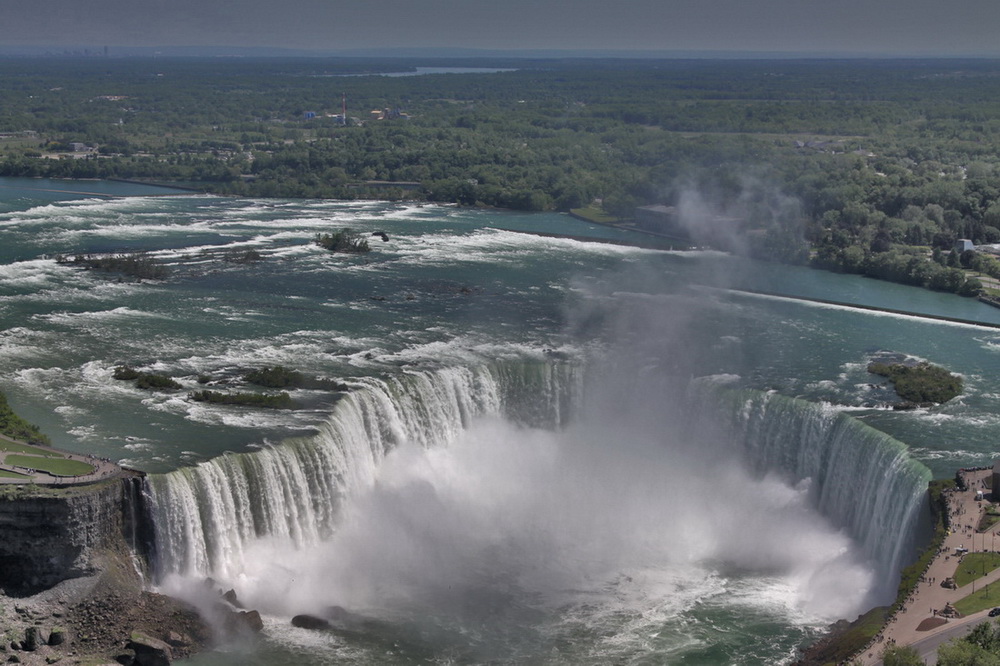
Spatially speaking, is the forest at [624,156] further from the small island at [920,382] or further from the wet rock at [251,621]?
the wet rock at [251,621]

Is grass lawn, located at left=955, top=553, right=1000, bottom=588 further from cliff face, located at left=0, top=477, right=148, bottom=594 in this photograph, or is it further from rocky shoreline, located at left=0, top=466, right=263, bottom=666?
cliff face, located at left=0, top=477, right=148, bottom=594

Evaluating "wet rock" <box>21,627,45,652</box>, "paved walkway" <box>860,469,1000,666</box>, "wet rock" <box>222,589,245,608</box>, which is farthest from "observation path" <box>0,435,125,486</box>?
"paved walkway" <box>860,469,1000,666</box>

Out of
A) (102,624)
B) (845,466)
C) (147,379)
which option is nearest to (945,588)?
(845,466)

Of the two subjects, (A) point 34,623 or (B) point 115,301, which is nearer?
(A) point 34,623

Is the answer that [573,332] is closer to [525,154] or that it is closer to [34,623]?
[34,623]

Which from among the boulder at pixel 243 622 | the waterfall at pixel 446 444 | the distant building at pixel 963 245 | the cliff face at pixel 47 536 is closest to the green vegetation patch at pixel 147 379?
the waterfall at pixel 446 444

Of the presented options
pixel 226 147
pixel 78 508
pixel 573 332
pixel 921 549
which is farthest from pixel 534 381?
pixel 226 147
